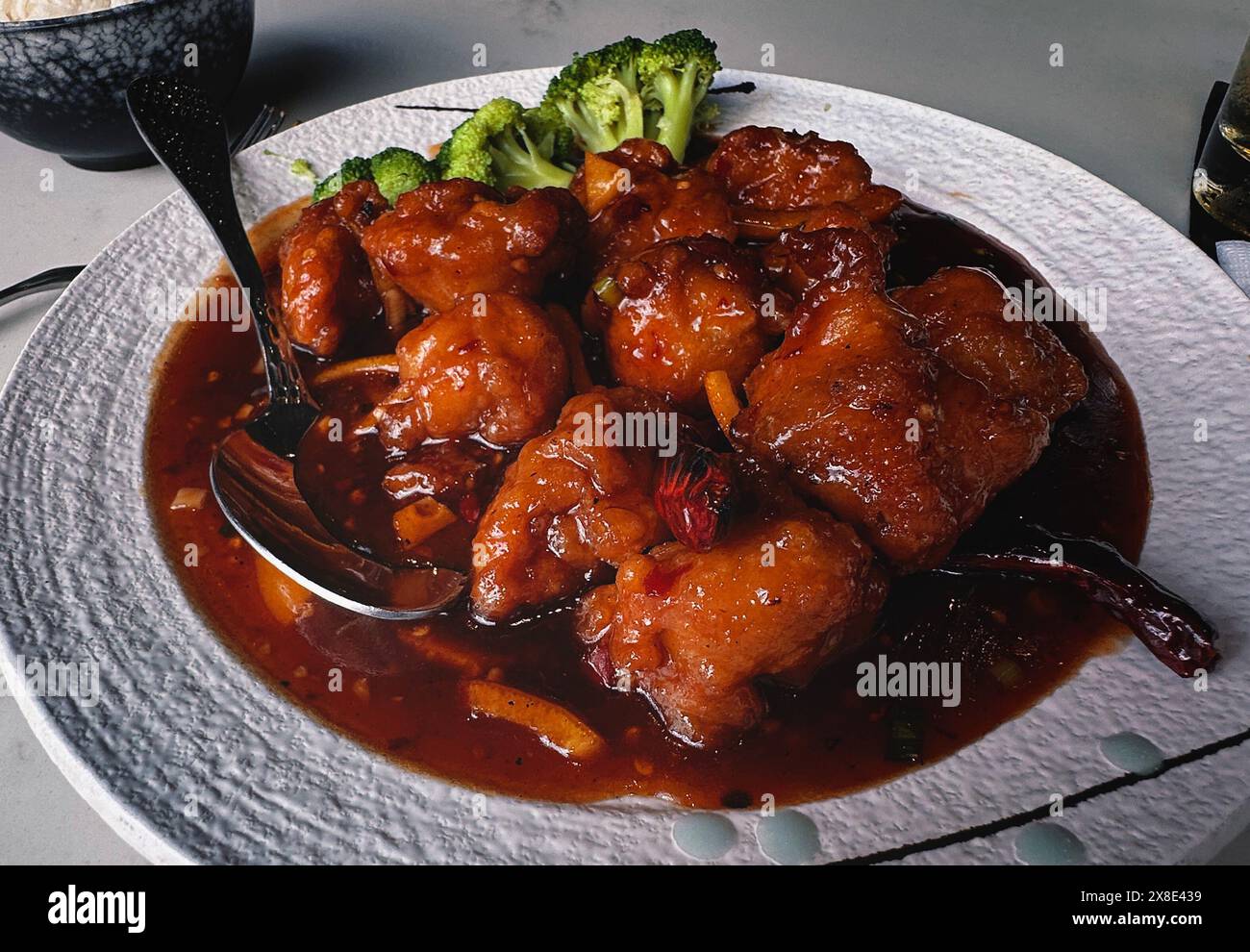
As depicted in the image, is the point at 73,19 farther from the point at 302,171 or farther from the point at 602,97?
the point at 602,97

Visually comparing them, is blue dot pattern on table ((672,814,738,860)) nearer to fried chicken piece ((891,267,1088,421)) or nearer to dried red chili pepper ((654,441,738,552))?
dried red chili pepper ((654,441,738,552))

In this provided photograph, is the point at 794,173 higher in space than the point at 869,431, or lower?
higher

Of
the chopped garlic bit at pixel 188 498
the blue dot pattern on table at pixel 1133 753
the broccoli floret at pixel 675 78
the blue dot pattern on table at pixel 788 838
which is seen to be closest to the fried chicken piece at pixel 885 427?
the blue dot pattern on table at pixel 1133 753

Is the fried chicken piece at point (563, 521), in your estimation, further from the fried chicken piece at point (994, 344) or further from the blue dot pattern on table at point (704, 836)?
the fried chicken piece at point (994, 344)

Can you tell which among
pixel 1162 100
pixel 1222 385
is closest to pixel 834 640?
pixel 1222 385

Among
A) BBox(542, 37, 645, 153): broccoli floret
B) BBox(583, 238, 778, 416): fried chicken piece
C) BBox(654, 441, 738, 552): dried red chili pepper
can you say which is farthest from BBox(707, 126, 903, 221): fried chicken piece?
BBox(654, 441, 738, 552): dried red chili pepper

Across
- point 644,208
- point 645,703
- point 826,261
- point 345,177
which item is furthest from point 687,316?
point 345,177

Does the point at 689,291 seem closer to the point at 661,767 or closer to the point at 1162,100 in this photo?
the point at 661,767
